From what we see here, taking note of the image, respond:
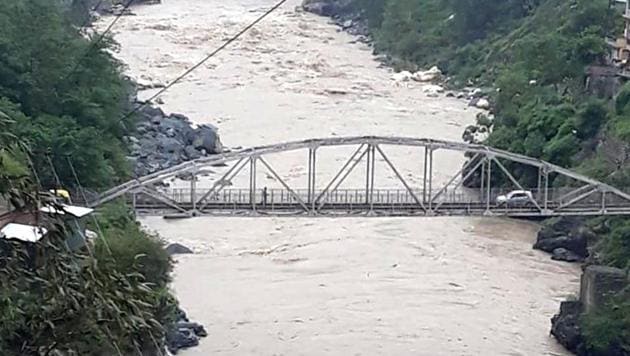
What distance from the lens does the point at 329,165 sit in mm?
24906

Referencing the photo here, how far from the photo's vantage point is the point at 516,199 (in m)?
18.5

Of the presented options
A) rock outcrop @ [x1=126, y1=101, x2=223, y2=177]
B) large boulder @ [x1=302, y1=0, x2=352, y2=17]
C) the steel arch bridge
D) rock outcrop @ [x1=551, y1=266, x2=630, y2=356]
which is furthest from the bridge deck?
large boulder @ [x1=302, y1=0, x2=352, y2=17]

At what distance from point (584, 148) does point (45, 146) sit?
10104 millimetres

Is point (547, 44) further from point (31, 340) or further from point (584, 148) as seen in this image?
point (31, 340)

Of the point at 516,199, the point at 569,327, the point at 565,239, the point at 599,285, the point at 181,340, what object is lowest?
the point at 181,340

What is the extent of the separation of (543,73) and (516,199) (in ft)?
32.9

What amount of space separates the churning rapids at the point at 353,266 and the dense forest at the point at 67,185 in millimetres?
1476

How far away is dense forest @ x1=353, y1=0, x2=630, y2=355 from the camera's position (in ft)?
64.0

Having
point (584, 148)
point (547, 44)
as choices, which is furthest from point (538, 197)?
point (547, 44)

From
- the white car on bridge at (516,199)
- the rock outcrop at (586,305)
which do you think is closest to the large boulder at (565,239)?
the white car on bridge at (516,199)

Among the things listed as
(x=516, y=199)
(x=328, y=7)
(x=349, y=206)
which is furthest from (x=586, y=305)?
(x=328, y=7)

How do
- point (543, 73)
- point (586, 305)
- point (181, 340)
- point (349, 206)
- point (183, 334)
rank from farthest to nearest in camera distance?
point (543, 73) < point (349, 206) < point (586, 305) < point (183, 334) < point (181, 340)

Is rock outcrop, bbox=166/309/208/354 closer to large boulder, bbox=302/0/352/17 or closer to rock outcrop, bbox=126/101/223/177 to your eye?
rock outcrop, bbox=126/101/223/177

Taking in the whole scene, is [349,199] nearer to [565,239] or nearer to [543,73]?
[565,239]
